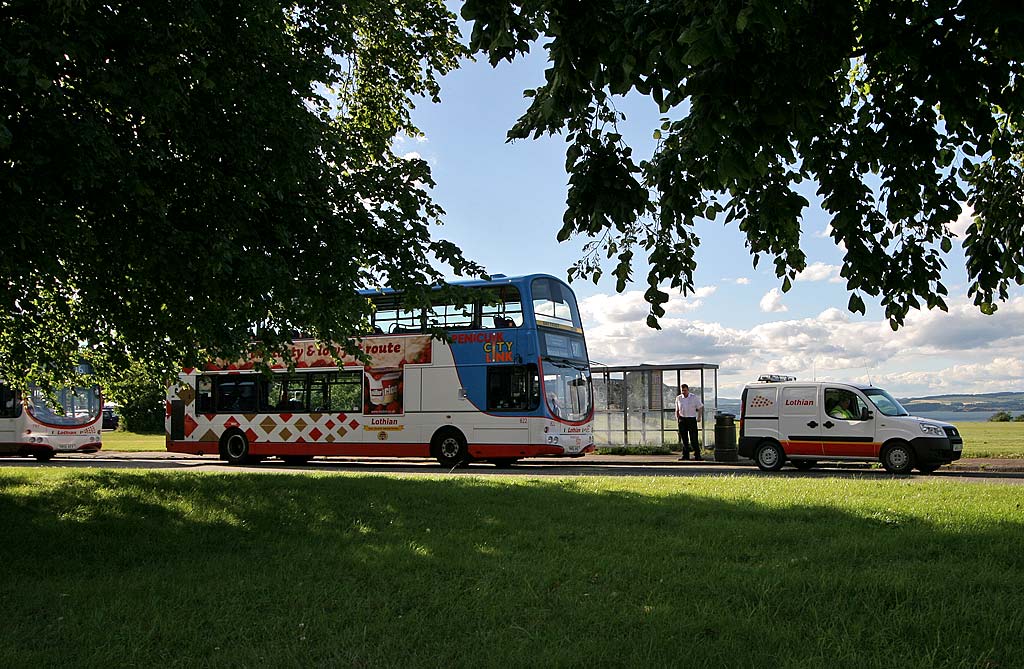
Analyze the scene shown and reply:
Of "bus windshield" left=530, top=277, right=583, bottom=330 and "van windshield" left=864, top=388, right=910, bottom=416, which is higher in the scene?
"bus windshield" left=530, top=277, right=583, bottom=330

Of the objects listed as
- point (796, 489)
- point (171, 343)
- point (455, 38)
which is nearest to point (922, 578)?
point (796, 489)

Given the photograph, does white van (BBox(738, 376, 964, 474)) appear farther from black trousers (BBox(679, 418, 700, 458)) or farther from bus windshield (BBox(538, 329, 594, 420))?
bus windshield (BBox(538, 329, 594, 420))

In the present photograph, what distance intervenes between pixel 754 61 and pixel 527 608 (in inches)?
139

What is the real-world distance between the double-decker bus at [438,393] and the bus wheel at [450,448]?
24 millimetres

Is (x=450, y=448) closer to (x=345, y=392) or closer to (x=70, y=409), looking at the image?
(x=345, y=392)

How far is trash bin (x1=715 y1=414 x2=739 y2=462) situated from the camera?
21203 mm

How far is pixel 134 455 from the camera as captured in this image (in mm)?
29547

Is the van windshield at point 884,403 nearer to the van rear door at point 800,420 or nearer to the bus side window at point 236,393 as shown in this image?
the van rear door at point 800,420

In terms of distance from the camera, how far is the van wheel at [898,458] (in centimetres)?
1701

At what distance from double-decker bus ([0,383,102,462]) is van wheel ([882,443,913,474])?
22.9m

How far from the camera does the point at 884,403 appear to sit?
58.2 ft

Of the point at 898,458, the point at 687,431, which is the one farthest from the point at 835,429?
the point at 687,431

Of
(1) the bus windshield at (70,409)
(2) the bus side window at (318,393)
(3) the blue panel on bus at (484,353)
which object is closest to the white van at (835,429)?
(3) the blue panel on bus at (484,353)

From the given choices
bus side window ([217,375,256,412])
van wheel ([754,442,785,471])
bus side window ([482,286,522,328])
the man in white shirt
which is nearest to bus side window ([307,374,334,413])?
bus side window ([217,375,256,412])
